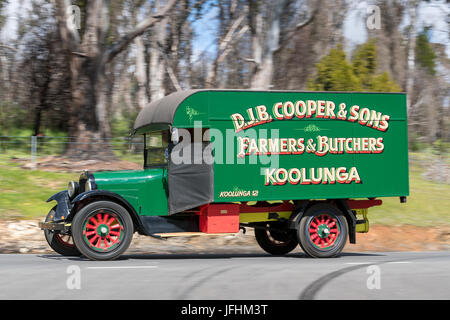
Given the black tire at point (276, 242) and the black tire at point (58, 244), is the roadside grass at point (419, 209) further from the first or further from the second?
the black tire at point (58, 244)

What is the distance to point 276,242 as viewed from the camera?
14461mm

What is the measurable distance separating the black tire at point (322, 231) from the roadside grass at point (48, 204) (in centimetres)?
632

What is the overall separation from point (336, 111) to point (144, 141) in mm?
3674

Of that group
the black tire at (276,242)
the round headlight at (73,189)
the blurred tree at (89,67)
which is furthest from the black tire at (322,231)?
the blurred tree at (89,67)

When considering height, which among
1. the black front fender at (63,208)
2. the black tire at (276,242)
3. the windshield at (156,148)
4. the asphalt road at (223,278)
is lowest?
the asphalt road at (223,278)

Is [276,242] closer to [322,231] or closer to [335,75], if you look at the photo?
[322,231]

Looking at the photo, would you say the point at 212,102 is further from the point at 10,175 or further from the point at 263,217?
the point at 10,175

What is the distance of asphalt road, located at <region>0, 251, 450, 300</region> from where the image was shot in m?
8.36

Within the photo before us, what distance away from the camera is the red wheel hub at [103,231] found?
11.7 metres

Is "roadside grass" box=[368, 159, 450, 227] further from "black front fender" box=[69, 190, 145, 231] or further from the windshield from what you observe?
"black front fender" box=[69, 190, 145, 231]

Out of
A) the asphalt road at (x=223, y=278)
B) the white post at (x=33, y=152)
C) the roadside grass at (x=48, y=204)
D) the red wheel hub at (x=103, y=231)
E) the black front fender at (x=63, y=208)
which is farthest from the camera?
the white post at (x=33, y=152)

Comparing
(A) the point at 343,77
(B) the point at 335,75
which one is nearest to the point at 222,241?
(B) the point at 335,75
